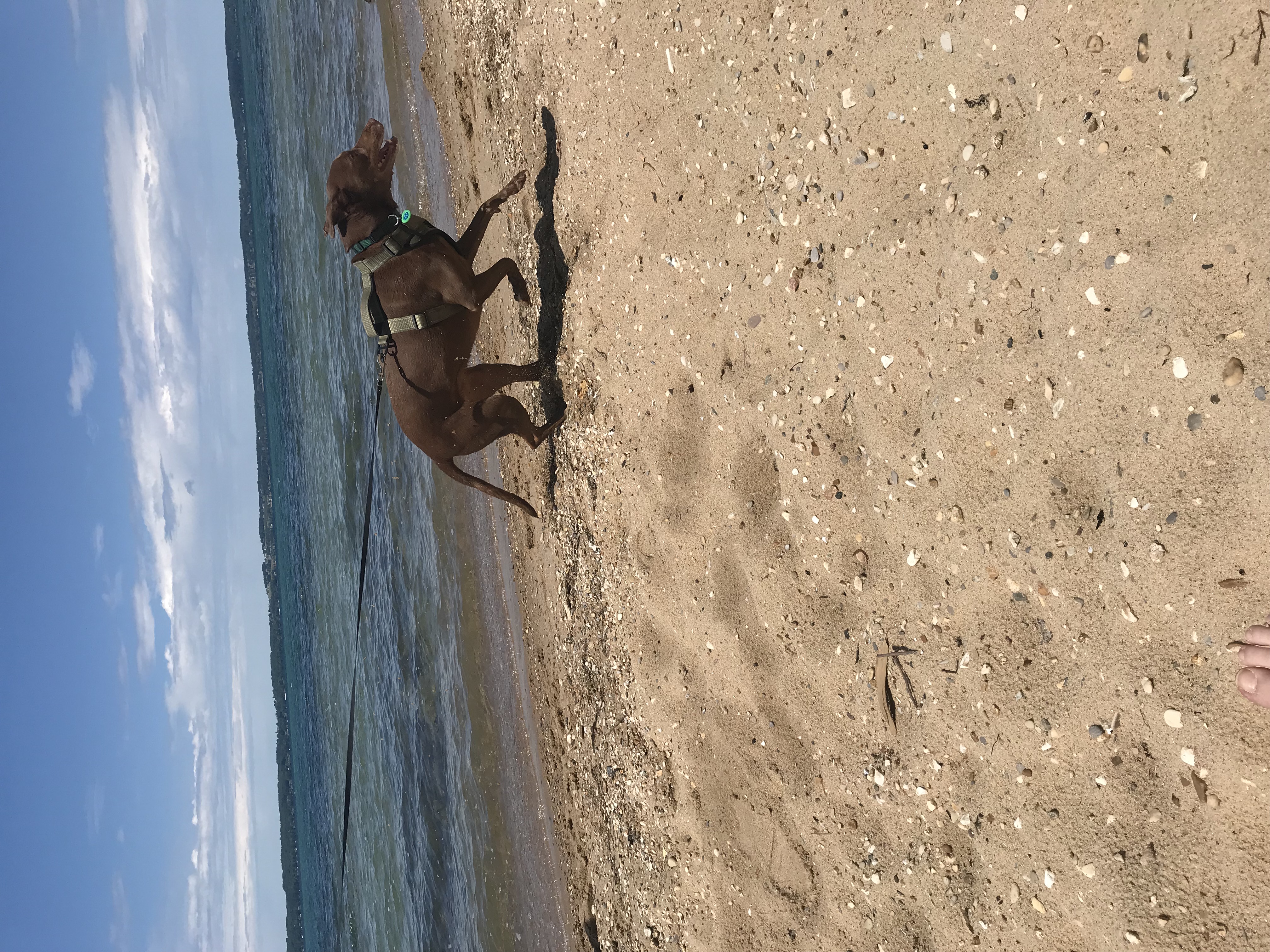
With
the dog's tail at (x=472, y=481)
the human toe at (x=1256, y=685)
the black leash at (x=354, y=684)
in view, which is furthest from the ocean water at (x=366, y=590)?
the human toe at (x=1256, y=685)

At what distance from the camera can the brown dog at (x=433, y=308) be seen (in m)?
4.44

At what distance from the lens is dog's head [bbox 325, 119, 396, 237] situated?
452 cm

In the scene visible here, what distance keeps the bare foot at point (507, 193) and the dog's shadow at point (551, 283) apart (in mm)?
169

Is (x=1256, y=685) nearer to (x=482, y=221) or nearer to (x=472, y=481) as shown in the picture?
(x=472, y=481)

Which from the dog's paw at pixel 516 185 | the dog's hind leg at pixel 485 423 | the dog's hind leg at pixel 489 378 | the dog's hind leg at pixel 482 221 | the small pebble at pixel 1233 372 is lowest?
the small pebble at pixel 1233 372

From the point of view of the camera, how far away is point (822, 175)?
3.22 m

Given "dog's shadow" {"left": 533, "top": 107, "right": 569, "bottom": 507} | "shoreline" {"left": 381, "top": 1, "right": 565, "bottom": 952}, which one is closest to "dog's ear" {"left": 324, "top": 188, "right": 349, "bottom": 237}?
"dog's shadow" {"left": 533, "top": 107, "right": 569, "bottom": 507}

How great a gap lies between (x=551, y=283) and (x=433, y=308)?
0.96 metres

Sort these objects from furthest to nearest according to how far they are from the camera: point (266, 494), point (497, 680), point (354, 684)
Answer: point (266, 494), point (354, 684), point (497, 680)

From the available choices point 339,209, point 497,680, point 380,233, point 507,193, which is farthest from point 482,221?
point 497,680

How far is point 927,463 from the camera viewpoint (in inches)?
116

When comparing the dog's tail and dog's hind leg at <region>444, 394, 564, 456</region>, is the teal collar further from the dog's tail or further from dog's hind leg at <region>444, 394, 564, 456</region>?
the dog's tail

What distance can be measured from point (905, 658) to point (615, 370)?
2324 millimetres

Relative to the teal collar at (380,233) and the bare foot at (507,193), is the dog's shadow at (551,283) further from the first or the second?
the teal collar at (380,233)
